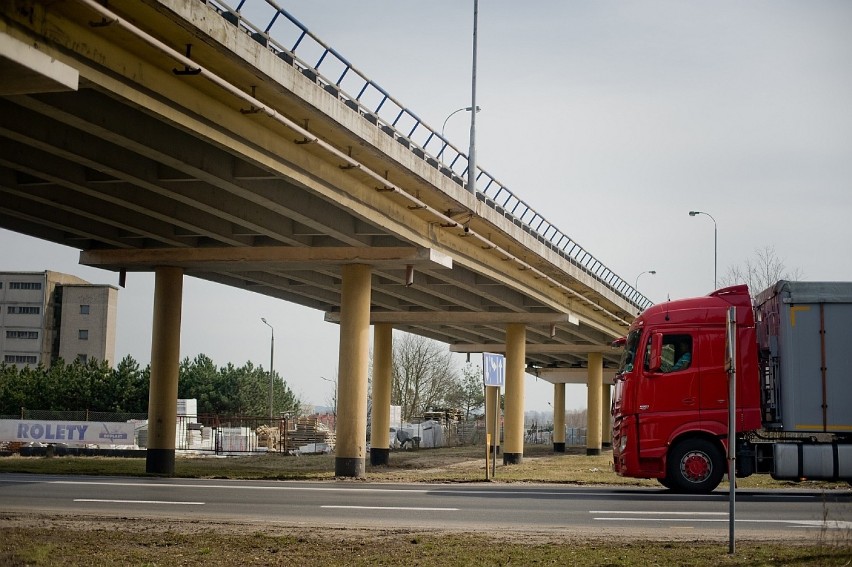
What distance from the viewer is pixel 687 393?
850 inches

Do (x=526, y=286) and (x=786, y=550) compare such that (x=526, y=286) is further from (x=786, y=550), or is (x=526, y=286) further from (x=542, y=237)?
(x=786, y=550)

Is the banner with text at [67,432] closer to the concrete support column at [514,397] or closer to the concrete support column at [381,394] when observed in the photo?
the concrete support column at [381,394]

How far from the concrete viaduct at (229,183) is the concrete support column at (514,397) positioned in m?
0.51

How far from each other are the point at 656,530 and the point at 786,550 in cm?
271

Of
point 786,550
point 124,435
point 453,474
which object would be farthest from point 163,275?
point 786,550

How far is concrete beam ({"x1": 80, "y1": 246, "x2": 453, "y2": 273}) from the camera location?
30.7 m

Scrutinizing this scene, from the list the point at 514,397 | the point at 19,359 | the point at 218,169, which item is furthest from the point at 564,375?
the point at 218,169

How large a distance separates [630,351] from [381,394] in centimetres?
2553

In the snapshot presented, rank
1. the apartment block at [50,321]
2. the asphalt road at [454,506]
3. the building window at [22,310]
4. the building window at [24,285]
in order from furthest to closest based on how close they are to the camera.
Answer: the building window at [24,285], the building window at [22,310], the apartment block at [50,321], the asphalt road at [454,506]

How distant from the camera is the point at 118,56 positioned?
17.1 meters

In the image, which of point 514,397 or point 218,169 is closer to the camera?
point 218,169

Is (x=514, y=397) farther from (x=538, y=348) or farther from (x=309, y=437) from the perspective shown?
(x=538, y=348)

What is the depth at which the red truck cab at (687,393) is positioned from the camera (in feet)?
70.1

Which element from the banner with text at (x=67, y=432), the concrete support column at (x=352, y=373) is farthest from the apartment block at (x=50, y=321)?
the concrete support column at (x=352, y=373)
